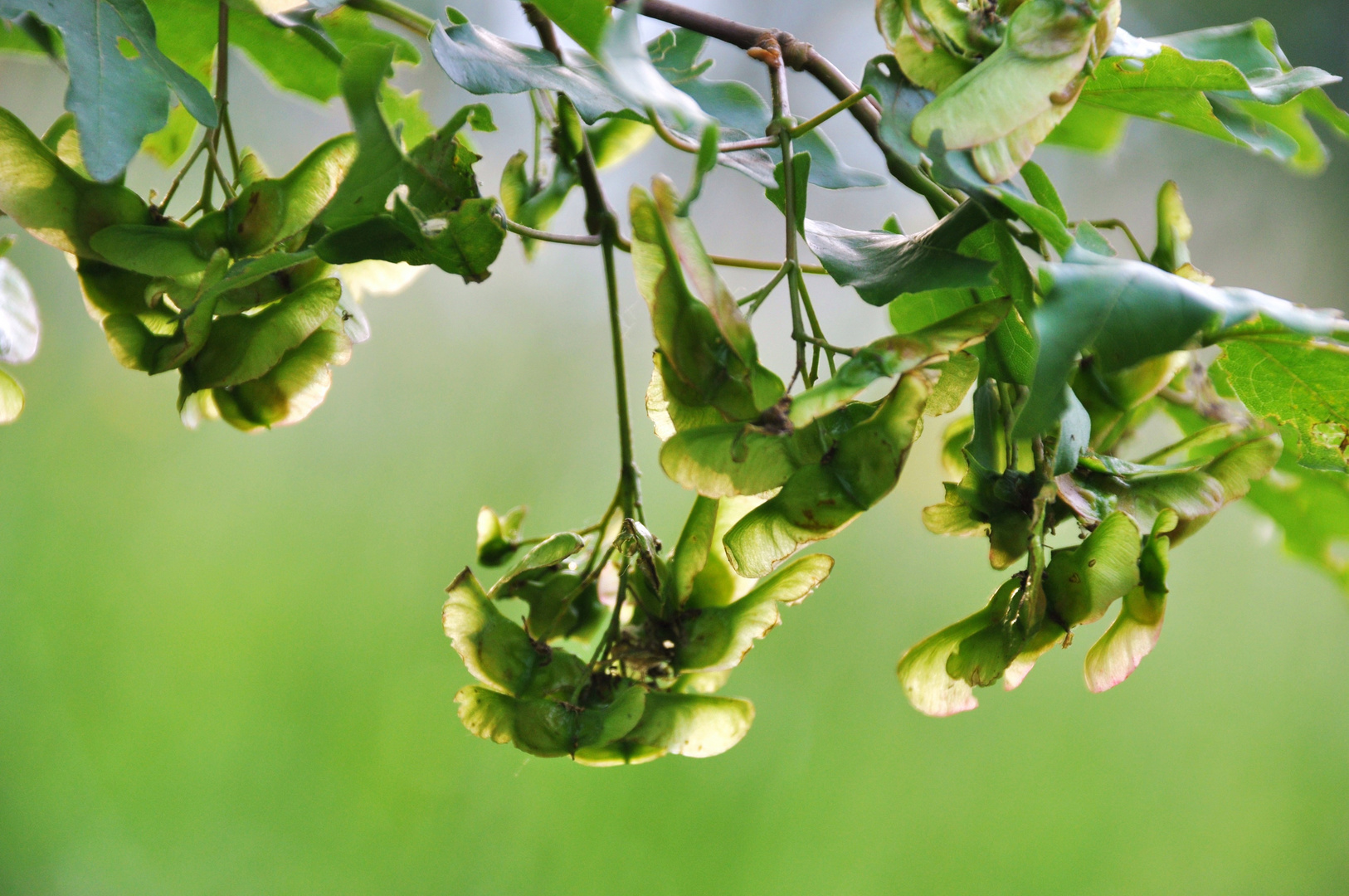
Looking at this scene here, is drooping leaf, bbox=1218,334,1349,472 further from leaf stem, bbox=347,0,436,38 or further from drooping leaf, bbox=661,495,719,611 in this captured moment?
leaf stem, bbox=347,0,436,38

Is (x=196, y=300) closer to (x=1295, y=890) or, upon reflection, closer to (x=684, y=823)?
(x=684, y=823)

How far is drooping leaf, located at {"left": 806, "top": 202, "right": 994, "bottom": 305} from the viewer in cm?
31

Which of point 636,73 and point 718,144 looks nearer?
point 636,73

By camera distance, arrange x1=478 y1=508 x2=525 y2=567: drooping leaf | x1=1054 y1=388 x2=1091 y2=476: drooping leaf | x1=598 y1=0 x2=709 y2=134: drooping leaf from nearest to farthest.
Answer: x1=598 y1=0 x2=709 y2=134: drooping leaf, x1=1054 y1=388 x2=1091 y2=476: drooping leaf, x1=478 y1=508 x2=525 y2=567: drooping leaf

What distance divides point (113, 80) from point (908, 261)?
292 mm

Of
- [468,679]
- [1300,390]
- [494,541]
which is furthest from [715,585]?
[468,679]

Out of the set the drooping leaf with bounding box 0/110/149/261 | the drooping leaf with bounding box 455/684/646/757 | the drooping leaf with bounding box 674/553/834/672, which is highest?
the drooping leaf with bounding box 0/110/149/261

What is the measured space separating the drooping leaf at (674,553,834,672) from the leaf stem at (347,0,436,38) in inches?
11.8

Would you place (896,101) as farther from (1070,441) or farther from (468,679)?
(468,679)

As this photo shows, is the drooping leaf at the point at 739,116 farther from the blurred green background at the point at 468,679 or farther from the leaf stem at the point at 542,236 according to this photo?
the blurred green background at the point at 468,679

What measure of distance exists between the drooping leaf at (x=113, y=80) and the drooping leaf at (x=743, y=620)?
0.86 ft

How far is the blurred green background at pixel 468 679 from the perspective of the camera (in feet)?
4.63

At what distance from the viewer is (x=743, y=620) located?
0.36 m

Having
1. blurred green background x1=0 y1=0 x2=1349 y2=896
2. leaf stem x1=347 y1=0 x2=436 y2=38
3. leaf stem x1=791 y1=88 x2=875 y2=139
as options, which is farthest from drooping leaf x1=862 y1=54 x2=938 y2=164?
blurred green background x1=0 y1=0 x2=1349 y2=896
